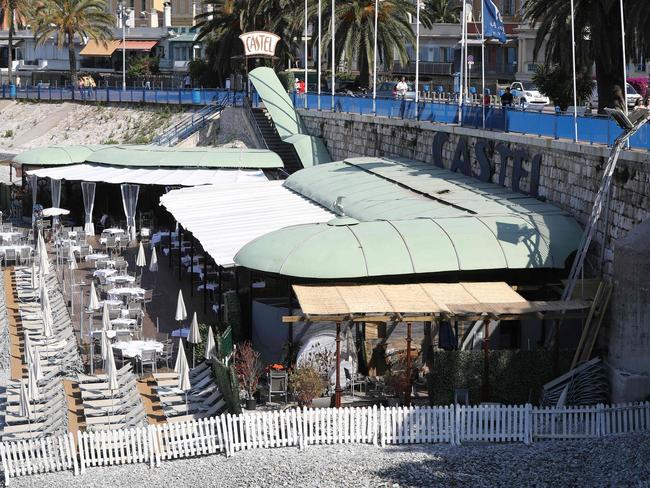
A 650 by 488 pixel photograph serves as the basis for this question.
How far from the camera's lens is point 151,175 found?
149 ft

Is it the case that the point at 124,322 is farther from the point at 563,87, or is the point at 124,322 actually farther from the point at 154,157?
the point at 563,87

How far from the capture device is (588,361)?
75.2ft

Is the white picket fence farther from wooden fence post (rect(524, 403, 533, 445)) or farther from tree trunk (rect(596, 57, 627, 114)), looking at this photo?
tree trunk (rect(596, 57, 627, 114))

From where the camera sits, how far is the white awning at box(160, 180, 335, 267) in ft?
98.2

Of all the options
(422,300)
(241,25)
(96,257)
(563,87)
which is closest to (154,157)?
(96,257)

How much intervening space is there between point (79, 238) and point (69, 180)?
251 inches

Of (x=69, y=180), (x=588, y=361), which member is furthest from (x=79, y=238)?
(x=588, y=361)

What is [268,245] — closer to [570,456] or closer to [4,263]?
[570,456]

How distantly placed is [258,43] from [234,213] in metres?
24.0

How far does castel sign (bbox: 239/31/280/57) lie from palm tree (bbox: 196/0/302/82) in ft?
9.84

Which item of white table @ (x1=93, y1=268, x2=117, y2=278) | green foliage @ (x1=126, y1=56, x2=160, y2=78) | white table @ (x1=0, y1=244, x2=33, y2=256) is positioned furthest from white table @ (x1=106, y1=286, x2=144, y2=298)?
green foliage @ (x1=126, y1=56, x2=160, y2=78)

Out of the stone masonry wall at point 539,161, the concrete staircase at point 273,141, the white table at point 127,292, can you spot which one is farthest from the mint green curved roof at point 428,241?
the concrete staircase at point 273,141

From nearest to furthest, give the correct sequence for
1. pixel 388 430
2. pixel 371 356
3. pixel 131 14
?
pixel 388 430, pixel 371 356, pixel 131 14

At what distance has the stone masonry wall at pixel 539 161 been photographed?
969 inches
